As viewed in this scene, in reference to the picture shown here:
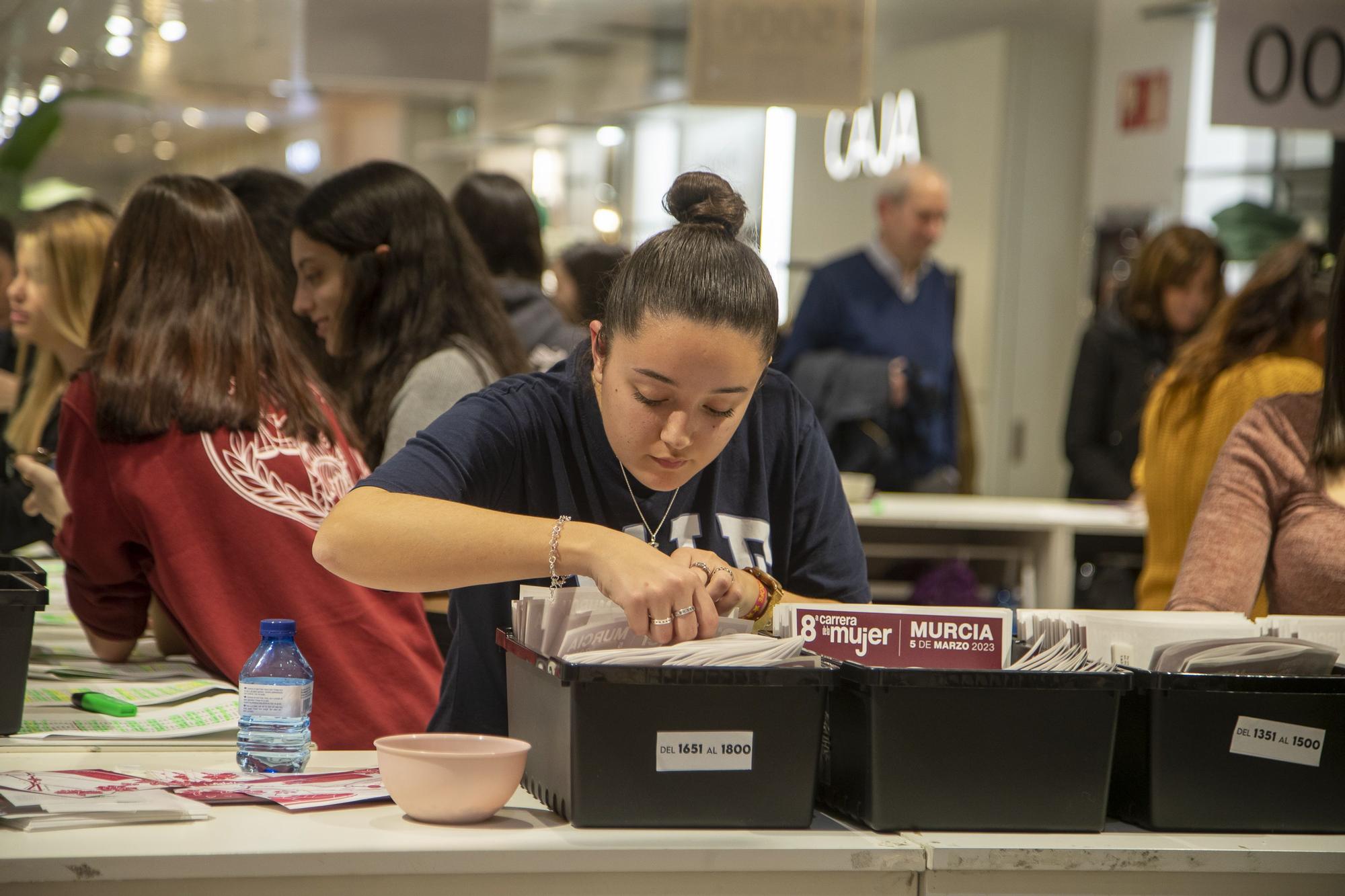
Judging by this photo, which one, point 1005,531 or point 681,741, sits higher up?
point 681,741

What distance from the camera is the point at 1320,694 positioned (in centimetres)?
140

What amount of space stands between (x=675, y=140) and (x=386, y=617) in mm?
6795

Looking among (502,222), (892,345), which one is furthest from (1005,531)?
(502,222)

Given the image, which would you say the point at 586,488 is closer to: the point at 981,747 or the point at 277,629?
the point at 277,629

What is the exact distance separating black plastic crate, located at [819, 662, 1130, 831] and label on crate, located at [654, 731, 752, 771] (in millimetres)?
116

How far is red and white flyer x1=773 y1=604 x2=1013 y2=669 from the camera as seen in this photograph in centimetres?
141

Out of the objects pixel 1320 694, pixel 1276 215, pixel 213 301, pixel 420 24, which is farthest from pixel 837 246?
pixel 1320 694

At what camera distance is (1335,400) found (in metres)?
1.96

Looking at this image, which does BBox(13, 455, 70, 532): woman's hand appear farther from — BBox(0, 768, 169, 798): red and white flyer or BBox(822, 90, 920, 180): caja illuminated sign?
BBox(822, 90, 920, 180): caja illuminated sign

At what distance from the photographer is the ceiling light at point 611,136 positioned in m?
8.68

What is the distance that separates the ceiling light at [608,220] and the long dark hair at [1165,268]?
4579mm

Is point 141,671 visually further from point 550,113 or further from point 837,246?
point 550,113

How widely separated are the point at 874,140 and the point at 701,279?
21.7 feet

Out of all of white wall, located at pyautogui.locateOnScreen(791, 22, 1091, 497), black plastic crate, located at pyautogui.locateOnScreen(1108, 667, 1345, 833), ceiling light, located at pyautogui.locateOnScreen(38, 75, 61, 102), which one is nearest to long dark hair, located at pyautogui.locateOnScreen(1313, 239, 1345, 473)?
black plastic crate, located at pyautogui.locateOnScreen(1108, 667, 1345, 833)
